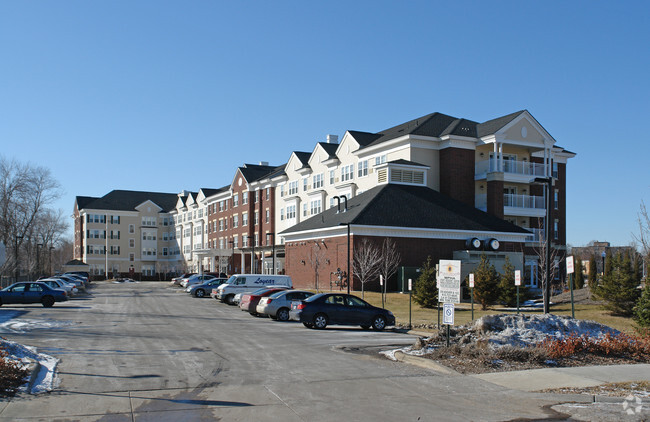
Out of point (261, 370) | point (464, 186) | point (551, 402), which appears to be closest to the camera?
point (551, 402)

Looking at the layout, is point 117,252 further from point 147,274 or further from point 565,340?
point 565,340

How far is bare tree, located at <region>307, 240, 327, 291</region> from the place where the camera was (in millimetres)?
45875

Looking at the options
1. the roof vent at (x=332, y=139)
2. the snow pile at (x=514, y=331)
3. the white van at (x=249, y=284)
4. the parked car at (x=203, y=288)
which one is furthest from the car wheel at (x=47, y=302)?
the roof vent at (x=332, y=139)

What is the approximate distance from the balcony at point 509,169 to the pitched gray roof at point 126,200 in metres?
75.0

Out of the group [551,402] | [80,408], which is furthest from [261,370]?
[551,402]

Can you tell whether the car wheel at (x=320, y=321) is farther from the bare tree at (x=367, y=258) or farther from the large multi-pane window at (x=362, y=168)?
the large multi-pane window at (x=362, y=168)

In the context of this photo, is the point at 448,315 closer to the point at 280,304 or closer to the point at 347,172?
the point at 280,304

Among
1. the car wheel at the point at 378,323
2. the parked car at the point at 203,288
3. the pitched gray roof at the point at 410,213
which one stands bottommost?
the parked car at the point at 203,288

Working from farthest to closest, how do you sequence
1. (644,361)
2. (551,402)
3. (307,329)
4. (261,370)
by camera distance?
(307,329), (644,361), (261,370), (551,402)

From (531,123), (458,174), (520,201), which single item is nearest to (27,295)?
(458,174)

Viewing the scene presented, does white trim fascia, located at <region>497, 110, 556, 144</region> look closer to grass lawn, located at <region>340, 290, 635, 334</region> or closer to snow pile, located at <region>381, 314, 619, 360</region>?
grass lawn, located at <region>340, 290, 635, 334</region>

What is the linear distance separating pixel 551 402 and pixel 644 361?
558cm

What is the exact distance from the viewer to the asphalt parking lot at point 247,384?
9367mm

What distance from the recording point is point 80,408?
9.45 m
